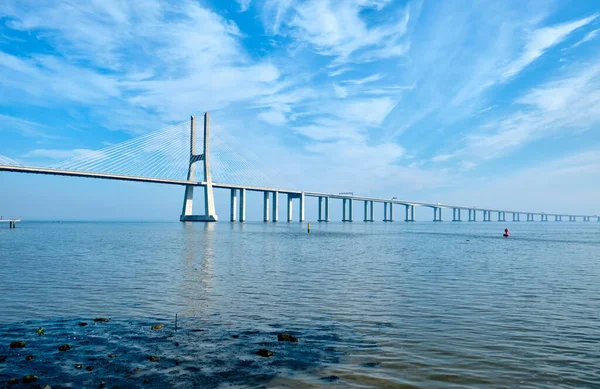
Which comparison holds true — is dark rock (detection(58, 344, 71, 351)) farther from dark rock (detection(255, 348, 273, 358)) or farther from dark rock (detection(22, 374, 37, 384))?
dark rock (detection(255, 348, 273, 358))

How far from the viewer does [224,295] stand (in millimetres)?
17062

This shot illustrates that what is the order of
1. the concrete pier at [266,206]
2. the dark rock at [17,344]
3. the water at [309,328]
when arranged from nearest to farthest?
1. the water at [309,328]
2. the dark rock at [17,344]
3. the concrete pier at [266,206]

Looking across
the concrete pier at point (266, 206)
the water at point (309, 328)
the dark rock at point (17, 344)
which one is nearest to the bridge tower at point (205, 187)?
the concrete pier at point (266, 206)

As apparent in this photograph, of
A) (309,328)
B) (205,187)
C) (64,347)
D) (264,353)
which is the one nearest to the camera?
(264,353)

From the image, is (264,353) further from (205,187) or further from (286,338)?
(205,187)

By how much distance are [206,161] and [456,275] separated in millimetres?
107814

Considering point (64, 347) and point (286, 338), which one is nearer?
point (64, 347)

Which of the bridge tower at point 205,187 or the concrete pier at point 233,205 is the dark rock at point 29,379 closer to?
the bridge tower at point 205,187

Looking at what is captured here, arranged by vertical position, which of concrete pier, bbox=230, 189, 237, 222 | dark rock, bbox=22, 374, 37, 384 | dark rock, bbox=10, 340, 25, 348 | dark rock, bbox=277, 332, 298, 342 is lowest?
dark rock, bbox=22, 374, 37, 384

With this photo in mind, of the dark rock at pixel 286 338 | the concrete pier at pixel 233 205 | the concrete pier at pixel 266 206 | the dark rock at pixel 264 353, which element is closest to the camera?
the dark rock at pixel 264 353

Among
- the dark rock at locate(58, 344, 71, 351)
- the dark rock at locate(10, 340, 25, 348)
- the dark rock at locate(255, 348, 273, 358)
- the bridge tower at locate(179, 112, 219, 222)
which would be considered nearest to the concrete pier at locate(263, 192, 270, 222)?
the bridge tower at locate(179, 112, 219, 222)

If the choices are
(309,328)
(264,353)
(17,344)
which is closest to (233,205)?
(309,328)

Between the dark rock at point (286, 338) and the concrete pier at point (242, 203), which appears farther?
the concrete pier at point (242, 203)

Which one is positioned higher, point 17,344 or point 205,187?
point 205,187
